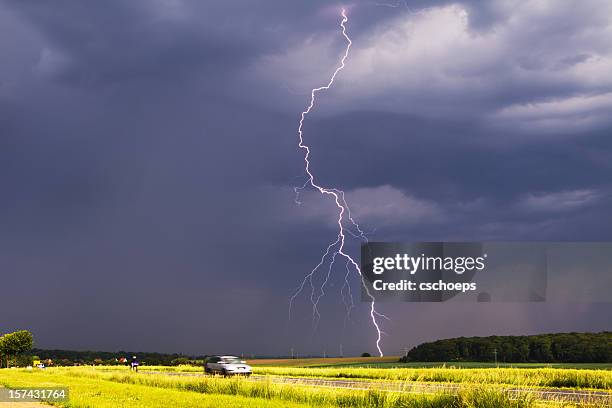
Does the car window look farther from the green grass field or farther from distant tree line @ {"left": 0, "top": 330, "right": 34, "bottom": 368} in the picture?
distant tree line @ {"left": 0, "top": 330, "right": 34, "bottom": 368}

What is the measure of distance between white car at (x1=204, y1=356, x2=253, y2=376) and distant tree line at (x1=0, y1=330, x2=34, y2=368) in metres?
55.8

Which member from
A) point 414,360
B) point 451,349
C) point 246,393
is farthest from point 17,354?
point 246,393

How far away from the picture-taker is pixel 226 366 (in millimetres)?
43562

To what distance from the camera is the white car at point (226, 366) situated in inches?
1697

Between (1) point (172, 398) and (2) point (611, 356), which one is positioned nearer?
(1) point (172, 398)

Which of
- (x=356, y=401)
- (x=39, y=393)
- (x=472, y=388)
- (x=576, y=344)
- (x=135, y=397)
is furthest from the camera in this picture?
(x=576, y=344)

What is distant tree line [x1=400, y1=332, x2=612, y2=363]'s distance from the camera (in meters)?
102

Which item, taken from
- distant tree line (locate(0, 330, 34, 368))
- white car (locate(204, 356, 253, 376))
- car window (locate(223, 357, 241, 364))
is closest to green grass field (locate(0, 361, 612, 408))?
white car (locate(204, 356, 253, 376))

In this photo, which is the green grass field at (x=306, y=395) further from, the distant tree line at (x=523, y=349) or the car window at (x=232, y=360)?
the distant tree line at (x=523, y=349)

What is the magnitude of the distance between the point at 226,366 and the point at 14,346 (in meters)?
60.2

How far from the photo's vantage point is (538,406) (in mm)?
15172

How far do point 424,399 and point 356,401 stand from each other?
2488 millimetres

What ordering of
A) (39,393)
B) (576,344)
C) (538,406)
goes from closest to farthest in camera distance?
1. (538,406)
2. (39,393)
3. (576,344)

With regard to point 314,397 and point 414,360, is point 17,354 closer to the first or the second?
point 414,360
